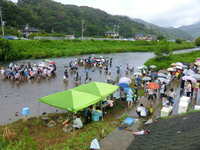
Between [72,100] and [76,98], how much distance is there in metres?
0.28

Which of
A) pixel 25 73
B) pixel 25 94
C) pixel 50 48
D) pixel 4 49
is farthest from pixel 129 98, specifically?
pixel 50 48

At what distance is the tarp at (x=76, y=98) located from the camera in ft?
25.9

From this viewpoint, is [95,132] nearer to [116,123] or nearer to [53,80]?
[116,123]

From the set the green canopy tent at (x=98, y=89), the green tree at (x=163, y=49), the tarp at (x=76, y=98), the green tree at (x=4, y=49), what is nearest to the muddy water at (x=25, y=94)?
the tarp at (x=76, y=98)

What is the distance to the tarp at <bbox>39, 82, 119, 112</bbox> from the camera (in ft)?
25.9

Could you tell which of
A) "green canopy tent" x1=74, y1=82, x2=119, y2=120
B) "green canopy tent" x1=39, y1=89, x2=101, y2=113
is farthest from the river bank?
"green canopy tent" x1=39, y1=89, x2=101, y2=113

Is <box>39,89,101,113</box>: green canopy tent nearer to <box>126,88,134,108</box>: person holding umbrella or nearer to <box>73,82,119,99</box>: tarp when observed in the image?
<box>73,82,119,99</box>: tarp

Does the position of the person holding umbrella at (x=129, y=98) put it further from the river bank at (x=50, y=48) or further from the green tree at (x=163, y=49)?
the river bank at (x=50, y=48)

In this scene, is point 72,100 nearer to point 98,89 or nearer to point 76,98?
point 76,98

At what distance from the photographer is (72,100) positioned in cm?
812

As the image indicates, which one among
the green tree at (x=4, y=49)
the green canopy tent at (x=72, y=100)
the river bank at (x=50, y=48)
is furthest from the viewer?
the river bank at (x=50, y=48)

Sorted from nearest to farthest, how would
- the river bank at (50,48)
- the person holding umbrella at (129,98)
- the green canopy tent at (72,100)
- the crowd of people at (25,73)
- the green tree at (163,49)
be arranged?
1. the green canopy tent at (72,100)
2. the person holding umbrella at (129,98)
3. the crowd of people at (25,73)
4. the green tree at (163,49)
5. the river bank at (50,48)

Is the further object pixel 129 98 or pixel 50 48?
pixel 50 48

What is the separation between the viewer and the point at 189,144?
521 centimetres
